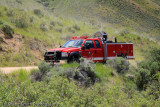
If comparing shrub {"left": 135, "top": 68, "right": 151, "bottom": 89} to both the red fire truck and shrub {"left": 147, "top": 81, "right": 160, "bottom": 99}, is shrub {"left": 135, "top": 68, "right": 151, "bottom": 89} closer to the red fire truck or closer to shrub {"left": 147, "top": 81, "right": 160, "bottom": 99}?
shrub {"left": 147, "top": 81, "right": 160, "bottom": 99}

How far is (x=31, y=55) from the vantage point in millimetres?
15203

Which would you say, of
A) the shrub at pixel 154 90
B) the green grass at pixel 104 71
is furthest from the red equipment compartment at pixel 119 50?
the shrub at pixel 154 90

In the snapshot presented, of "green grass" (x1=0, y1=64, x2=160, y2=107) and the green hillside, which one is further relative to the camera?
the green hillside

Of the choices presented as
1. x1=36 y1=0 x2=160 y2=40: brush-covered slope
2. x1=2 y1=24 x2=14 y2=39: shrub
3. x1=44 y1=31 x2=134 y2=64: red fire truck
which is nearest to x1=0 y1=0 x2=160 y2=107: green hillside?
x1=2 y1=24 x2=14 y2=39: shrub

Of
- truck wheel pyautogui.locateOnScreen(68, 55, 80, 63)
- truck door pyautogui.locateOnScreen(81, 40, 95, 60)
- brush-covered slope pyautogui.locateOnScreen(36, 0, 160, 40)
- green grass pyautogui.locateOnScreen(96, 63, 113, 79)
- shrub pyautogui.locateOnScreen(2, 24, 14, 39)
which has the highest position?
brush-covered slope pyautogui.locateOnScreen(36, 0, 160, 40)

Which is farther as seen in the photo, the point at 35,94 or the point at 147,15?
the point at 147,15

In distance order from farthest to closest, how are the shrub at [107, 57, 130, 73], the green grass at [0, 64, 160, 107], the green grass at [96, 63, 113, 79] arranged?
1. the shrub at [107, 57, 130, 73]
2. the green grass at [96, 63, 113, 79]
3. the green grass at [0, 64, 160, 107]

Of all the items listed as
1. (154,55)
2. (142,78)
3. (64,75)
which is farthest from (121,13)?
(64,75)

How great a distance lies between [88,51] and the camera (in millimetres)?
12062

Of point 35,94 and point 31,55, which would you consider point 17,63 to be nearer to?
point 31,55

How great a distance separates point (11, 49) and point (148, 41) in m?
23.2

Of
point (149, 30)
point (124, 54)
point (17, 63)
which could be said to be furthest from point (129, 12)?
point (17, 63)

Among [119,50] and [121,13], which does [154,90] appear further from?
[121,13]

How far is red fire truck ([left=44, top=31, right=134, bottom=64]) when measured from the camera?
1098 centimetres
